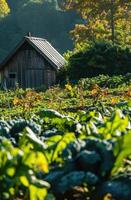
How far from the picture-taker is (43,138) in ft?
19.4

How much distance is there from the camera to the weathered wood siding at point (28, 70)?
36750mm

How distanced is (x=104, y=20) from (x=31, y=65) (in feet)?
44.0

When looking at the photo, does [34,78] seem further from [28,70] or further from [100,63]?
[100,63]

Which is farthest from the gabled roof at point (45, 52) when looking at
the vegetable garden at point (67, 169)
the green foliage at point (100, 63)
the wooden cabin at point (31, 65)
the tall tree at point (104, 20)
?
the vegetable garden at point (67, 169)

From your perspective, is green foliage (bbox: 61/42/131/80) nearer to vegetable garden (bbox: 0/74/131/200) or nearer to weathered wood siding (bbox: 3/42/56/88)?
weathered wood siding (bbox: 3/42/56/88)

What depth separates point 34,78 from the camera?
38.1 metres

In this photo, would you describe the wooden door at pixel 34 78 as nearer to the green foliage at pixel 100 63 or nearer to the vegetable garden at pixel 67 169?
the green foliage at pixel 100 63

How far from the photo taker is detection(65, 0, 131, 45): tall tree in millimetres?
45719

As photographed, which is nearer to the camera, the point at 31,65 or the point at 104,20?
the point at 31,65

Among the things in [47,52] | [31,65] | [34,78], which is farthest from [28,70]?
[47,52]

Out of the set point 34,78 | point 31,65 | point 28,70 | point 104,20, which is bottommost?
point 34,78

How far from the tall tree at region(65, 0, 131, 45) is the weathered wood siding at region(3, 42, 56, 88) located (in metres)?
9.25

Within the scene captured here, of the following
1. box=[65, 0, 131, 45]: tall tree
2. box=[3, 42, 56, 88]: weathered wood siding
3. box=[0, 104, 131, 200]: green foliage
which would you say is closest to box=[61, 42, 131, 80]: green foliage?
box=[3, 42, 56, 88]: weathered wood siding

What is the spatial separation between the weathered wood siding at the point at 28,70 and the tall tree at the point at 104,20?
9246 millimetres
